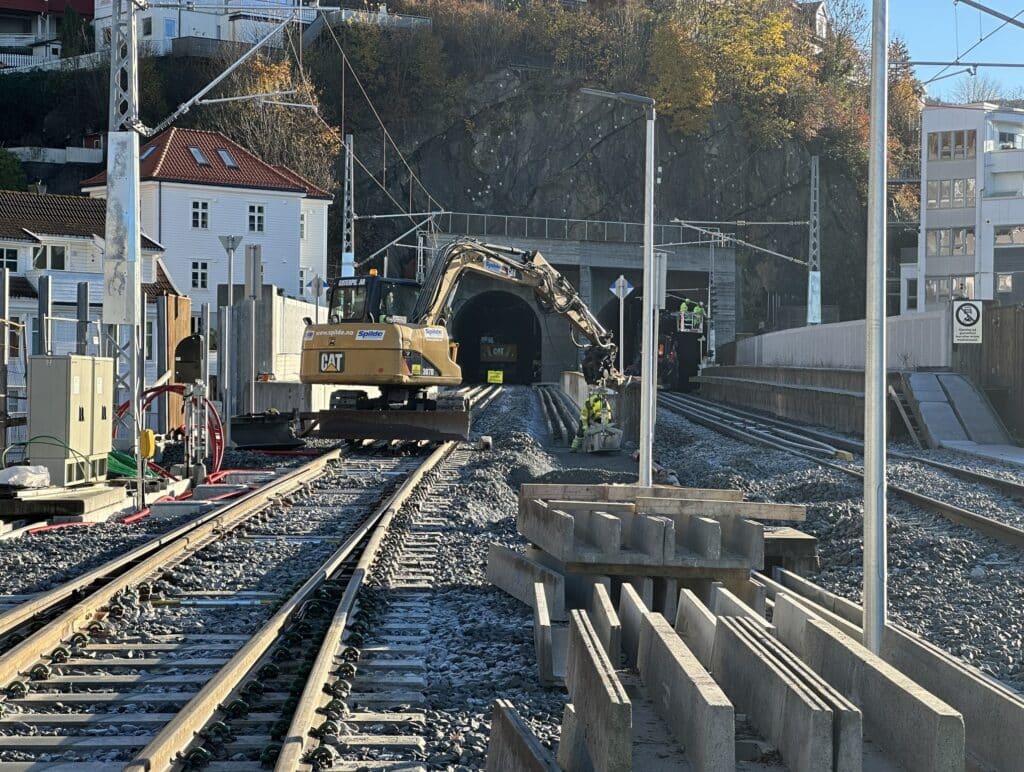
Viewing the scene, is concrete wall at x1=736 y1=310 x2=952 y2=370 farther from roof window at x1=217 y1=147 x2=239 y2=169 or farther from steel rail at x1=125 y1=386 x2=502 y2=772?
roof window at x1=217 y1=147 x2=239 y2=169

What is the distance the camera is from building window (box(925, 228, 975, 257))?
73.3 metres

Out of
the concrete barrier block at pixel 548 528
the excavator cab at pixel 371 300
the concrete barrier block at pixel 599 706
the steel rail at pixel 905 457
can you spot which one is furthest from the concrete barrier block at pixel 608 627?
the excavator cab at pixel 371 300

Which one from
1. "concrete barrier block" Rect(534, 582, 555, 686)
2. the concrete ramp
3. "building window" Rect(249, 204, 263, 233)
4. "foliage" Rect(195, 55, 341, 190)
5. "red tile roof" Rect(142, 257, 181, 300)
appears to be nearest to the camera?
"concrete barrier block" Rect(534, 582, 555, 686)

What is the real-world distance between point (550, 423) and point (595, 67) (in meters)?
59.2

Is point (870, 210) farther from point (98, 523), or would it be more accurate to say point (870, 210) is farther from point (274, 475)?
point (274, 475)

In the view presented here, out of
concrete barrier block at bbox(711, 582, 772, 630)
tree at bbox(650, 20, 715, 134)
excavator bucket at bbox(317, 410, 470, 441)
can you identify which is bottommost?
concrete barrier block at bbox(711, 582, 772, 630)

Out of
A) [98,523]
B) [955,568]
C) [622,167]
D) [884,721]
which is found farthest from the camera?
[622,167]

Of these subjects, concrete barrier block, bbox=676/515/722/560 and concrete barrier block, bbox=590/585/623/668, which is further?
concrete barrier block, bbox=676/515/722/560

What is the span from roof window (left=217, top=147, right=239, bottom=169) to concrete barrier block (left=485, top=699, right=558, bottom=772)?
62.3 m

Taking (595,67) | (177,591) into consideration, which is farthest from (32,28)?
(177,591)

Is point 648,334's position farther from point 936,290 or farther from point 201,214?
point 936,290

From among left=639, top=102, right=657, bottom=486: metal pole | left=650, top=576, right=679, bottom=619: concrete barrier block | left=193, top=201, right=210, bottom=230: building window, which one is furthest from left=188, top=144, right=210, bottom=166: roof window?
left=650, top=576, right=679, bottom=619: concrete barrier block

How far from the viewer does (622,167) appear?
87.6m

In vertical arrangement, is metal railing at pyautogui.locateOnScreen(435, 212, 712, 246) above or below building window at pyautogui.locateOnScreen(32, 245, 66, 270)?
above
